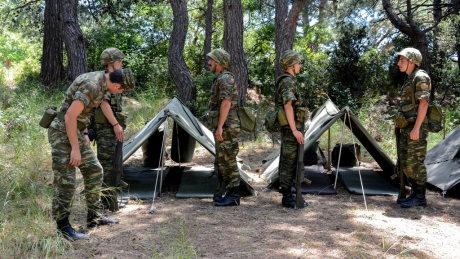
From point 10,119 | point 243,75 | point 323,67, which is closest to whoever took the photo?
point 10,119

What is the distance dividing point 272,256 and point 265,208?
1484mm

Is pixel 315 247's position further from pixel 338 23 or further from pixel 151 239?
pixel 338 23

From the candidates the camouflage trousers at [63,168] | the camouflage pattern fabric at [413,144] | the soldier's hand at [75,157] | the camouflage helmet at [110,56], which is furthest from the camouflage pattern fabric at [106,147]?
the camouflage pattern fabric at [413,144]

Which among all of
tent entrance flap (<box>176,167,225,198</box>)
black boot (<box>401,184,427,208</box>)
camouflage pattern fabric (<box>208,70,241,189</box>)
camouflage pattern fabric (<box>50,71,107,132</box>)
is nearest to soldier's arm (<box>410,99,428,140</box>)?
black boot (<box>401,184,427,208</box>)

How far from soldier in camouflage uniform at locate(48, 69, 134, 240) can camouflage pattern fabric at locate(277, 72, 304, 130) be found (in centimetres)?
178

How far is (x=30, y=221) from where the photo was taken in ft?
11.8

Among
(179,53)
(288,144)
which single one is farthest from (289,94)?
(179,53)

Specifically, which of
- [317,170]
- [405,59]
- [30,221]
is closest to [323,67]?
[317,170]

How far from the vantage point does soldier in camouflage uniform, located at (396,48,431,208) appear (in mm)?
4574

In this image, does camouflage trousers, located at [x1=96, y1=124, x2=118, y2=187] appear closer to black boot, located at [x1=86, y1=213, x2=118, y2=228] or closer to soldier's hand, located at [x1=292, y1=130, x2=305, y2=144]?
black boot, located at [x1=86, y1=213, x2=118, y2=228]

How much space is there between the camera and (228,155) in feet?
15.7

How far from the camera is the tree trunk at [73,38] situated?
7527 millimetres

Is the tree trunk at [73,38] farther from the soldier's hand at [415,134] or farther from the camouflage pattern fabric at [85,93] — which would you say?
the soldier's hand at [415,134]

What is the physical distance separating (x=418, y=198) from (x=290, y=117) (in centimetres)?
180
